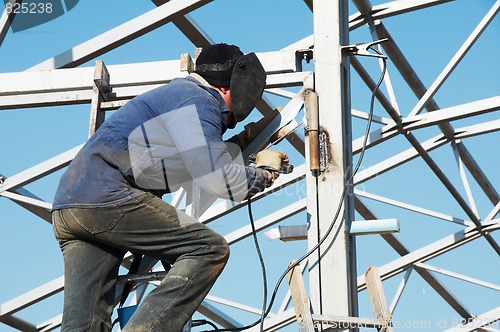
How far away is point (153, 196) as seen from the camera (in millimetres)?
3643

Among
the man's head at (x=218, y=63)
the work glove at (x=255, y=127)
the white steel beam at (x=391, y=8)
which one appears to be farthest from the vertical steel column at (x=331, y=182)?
the white steel beam at (x=391, y=8)

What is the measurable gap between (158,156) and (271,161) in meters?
0.46

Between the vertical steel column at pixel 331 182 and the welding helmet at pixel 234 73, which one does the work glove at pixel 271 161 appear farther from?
the vertical steel column at pixel 331 182

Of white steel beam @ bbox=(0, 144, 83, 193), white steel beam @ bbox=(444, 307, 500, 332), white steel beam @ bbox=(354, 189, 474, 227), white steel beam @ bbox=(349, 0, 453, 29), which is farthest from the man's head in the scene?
white steel beam @ bbox=(444, 307, 500, 332)

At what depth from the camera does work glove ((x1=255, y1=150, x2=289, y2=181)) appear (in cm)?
386

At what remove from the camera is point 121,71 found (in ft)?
15.2

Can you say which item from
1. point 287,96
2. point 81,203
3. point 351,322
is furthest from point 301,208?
point 81,203

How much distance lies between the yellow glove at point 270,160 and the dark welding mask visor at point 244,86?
171 millimetres

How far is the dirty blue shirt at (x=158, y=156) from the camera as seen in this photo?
3.56 meters

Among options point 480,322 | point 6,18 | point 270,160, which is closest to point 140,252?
point 270,160

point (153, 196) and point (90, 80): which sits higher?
point (90, 80)

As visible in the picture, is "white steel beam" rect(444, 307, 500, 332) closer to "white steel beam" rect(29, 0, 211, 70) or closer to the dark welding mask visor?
"white steel beam" rect(29, 0, 211, 70)

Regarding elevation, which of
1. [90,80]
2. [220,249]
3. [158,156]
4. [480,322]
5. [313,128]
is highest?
[480,322]

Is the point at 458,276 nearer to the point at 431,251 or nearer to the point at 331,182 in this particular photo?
the point at 431,251
